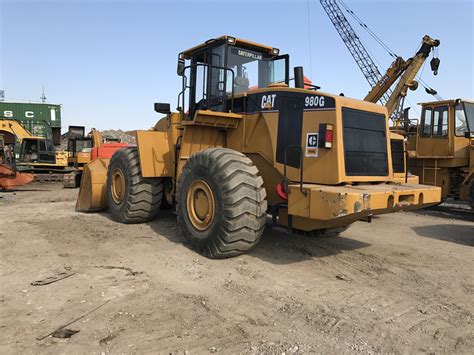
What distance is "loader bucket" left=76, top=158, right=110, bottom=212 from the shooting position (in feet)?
29.8

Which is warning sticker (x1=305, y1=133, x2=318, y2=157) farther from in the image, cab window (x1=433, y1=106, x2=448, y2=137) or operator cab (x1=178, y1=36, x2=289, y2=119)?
cab window (x1=433, y1=106, x2=448, y2=137)

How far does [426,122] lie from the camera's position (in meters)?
12.7

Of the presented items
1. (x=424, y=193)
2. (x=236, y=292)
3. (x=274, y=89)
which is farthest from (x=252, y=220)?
(x=424, y=193)

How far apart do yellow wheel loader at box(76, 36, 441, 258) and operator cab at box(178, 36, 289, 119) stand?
0.7 inches

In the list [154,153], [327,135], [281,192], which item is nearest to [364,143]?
[327,135]

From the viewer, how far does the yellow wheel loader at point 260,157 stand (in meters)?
5.24

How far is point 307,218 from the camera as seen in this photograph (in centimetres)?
532

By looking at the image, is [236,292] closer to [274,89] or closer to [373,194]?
[373,194]

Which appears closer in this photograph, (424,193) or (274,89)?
(424,193)

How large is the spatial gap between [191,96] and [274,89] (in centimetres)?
190

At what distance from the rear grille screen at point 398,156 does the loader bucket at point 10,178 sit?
14.7 m

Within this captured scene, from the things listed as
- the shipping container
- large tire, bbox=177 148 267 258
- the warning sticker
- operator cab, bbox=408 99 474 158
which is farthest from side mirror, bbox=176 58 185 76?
the shipping container

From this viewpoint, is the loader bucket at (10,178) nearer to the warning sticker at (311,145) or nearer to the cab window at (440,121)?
the warning sticker at (311,145)

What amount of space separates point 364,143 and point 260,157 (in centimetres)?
149
